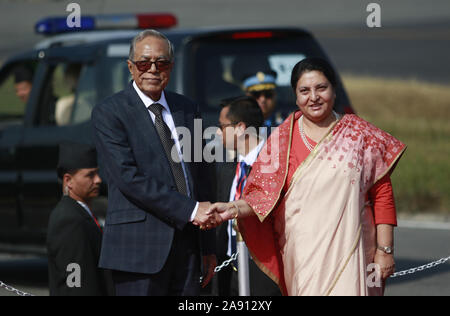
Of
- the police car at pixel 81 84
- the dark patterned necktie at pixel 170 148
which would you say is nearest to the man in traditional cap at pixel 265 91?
the police car at pixel 81 84

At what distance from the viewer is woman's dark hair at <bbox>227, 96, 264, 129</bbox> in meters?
6.43

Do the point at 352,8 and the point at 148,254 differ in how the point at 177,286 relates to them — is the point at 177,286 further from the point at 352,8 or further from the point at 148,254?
the point at 352,8

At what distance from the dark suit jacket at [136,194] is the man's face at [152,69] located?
0.10m

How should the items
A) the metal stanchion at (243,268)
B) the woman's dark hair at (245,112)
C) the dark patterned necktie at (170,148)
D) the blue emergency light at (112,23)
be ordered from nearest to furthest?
the dark patterned necktie at (170,148), the metal stanchion at (243,268), the woman's dark hair at (245,112), the blue emergency light at (112,23)

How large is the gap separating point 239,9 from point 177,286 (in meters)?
34.6

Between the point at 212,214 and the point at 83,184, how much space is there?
93 centimetres

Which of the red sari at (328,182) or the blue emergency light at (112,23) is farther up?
the blue emergency light at (112,23)

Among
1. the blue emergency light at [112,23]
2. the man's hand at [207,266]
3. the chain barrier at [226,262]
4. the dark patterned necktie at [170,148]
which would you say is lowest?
the chain barrier at [226,262]

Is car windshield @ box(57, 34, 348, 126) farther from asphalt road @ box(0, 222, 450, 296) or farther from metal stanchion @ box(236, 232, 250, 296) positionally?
metal stanchion @ box(236, 232, 250, 296)

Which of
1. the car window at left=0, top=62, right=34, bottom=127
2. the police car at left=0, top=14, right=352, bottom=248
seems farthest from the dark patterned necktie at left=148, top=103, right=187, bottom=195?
the car window at left=0, top=62, right=34, bottom=127

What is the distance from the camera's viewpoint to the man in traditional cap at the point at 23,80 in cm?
888

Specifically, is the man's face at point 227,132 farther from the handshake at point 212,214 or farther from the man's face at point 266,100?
the handshake at point 212,214

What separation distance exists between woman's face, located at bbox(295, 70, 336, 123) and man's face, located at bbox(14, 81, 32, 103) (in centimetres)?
433
